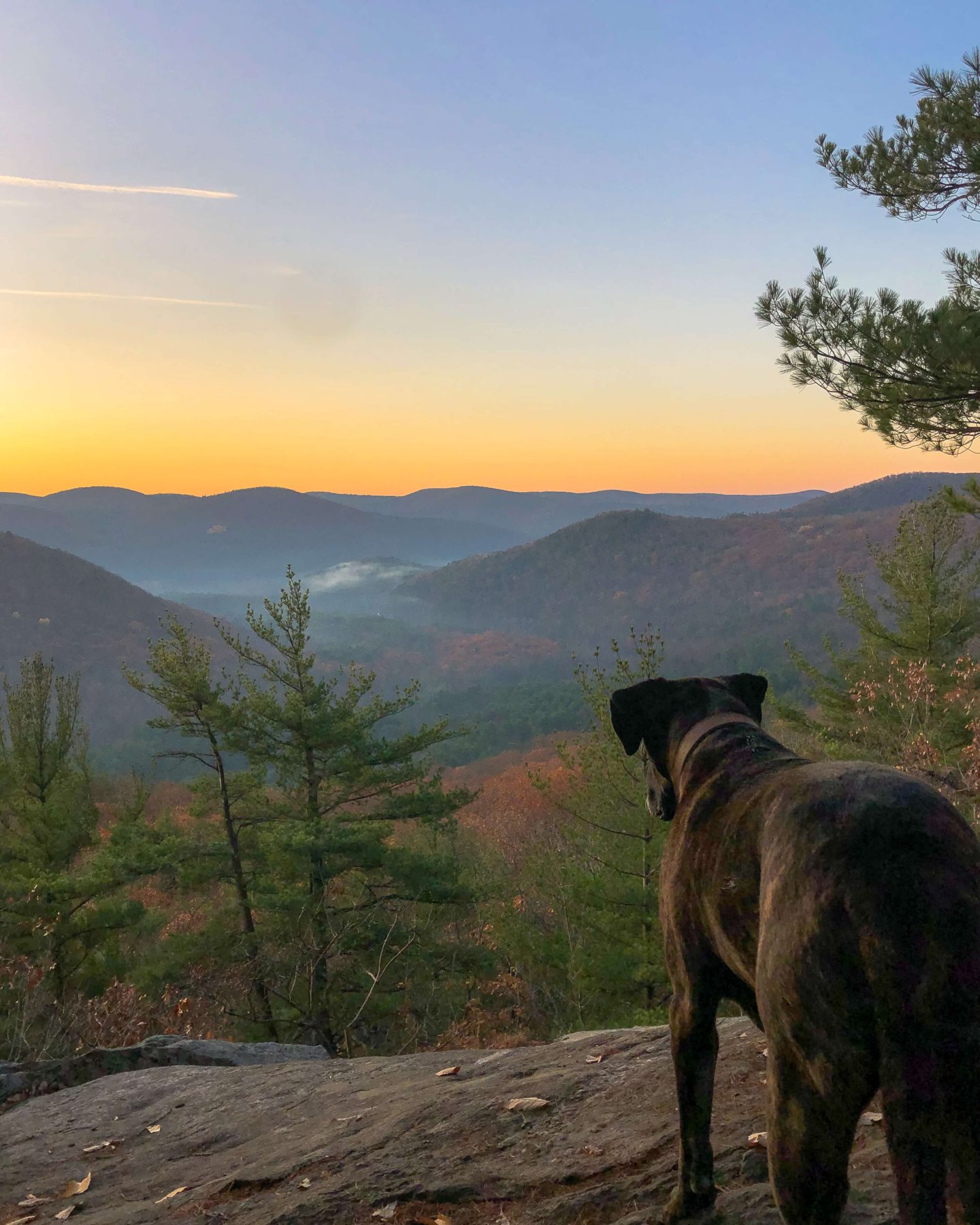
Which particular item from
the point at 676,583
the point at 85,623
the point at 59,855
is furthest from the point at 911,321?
the point at 676,583

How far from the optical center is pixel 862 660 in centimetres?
2264

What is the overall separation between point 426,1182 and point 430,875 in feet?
43.7

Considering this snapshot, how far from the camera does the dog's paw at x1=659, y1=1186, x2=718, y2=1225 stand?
2.98 metres

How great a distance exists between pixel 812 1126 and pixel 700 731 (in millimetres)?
1344

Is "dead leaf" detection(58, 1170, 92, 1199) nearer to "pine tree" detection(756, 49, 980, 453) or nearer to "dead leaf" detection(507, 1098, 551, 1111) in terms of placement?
"dead leaf" detection(507, 1098, 551, 1111)

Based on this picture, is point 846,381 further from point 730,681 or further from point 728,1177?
point 728,1177

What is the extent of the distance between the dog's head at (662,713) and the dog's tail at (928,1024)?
1330 mm

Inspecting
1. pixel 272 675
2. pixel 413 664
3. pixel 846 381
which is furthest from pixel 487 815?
pixel 413 664

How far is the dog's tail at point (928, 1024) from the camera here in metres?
1.93

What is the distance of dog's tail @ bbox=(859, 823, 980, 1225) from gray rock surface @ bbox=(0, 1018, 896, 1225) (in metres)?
0.99

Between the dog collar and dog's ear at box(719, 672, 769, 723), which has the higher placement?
dog's ear at box(719, 672, 769, 723)

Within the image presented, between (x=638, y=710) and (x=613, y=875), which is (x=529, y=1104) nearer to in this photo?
(x=638, y=710)

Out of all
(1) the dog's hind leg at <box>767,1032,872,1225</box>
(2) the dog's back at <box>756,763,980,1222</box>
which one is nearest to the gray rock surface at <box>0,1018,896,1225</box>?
(1) the dog's hind leg at <box>767,1032,872,1225</box>

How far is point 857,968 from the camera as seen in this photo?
197cm
